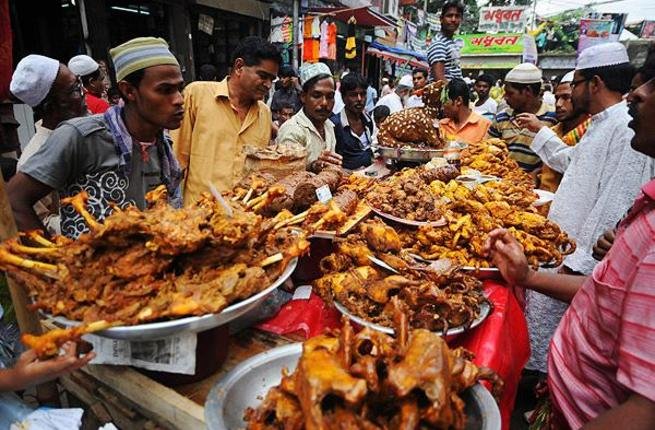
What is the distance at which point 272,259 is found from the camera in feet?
4.99

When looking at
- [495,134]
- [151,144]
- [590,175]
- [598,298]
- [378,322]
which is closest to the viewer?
[598,298]

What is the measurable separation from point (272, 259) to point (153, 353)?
511mm

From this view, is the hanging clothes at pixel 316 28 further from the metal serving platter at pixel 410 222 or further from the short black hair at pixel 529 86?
the metal serving platter at pixel 410 222

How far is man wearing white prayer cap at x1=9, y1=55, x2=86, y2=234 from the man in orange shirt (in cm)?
440

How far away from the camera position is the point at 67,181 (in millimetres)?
2164

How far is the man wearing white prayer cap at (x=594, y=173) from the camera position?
9.99 feet

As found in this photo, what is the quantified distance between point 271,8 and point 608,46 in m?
10.7

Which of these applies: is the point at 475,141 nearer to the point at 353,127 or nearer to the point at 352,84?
the point at 353,127

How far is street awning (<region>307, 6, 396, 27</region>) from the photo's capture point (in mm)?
13625

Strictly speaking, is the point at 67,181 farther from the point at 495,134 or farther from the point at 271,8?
the point at 271,8

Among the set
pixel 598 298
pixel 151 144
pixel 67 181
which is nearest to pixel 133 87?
pixel 151 144

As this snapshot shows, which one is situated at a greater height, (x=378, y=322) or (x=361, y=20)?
(x=361, y=20)

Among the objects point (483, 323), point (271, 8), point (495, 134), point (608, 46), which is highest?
point (271, 8)

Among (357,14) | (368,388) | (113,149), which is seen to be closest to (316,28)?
(357,14)
